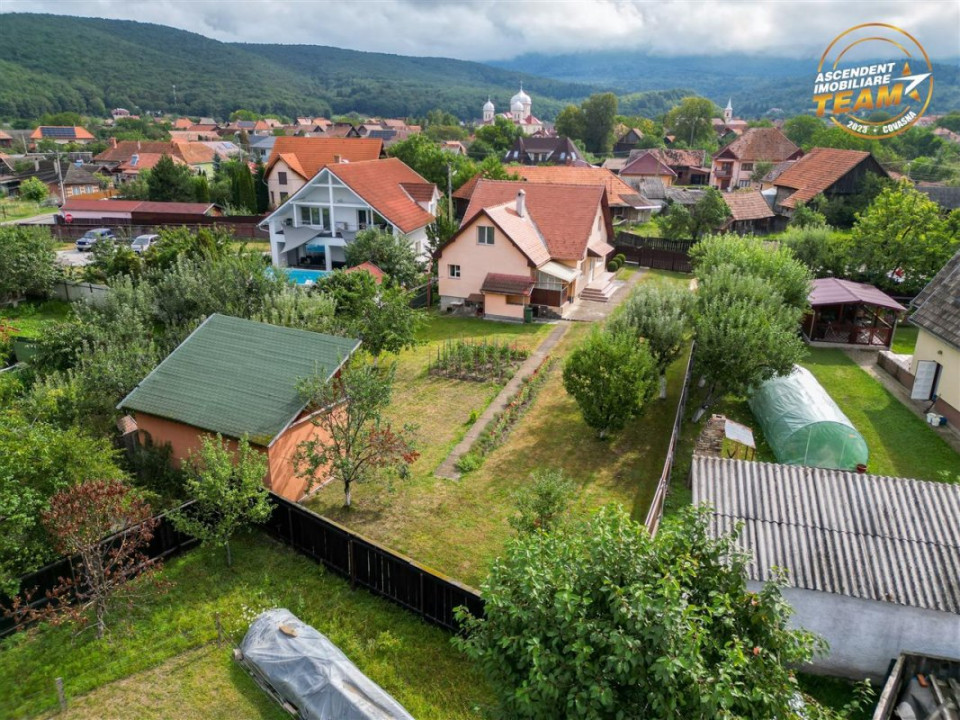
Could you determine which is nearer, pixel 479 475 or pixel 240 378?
pixel 240 378

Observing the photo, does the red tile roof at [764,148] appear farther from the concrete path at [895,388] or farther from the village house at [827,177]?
the concrete path at [895,388]

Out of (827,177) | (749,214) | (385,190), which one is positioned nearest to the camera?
(385,190)

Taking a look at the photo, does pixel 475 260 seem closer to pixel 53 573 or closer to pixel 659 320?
pixel 659 320

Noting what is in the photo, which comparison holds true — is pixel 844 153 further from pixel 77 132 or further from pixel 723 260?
pixel 77 132

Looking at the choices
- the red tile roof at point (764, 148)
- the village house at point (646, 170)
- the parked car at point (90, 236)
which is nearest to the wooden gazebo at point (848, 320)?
the parked car at point (90, 236)

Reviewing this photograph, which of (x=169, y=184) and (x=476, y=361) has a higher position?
(x=169, y=184)

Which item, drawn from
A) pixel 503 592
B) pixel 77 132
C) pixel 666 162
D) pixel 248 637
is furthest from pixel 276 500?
pixel 77 132

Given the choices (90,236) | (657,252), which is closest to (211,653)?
(657,252)
